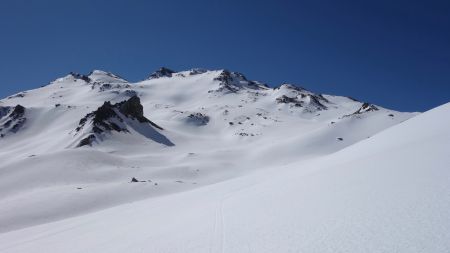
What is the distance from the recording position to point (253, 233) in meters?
9.35

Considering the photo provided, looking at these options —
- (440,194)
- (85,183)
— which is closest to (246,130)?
(85,183)

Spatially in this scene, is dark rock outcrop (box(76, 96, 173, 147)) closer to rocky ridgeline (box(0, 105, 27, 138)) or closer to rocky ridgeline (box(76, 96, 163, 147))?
rocky ridgeline (box(76, 96, 163, 147))

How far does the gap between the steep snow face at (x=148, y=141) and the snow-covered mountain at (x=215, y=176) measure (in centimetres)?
31

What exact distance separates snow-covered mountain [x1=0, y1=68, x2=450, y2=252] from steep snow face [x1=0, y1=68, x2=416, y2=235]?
0.31m

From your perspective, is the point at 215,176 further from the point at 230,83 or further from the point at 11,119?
the point at 230,83

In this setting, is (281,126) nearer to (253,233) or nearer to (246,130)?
(246,130)

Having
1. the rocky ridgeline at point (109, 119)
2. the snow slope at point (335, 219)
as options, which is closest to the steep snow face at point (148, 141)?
the rocky ridgeline at point (109, 119)

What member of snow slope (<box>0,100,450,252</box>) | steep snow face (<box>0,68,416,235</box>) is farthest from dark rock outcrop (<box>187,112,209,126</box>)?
snow slope (<box>0,100,450,252</box>)

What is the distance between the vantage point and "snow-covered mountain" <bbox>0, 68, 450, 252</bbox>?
8672mm

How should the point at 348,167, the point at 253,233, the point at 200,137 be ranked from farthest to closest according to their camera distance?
1. the point at 200,137
2. the point at 348,167
3. the point at 253,233

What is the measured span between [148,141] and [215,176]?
107 ft

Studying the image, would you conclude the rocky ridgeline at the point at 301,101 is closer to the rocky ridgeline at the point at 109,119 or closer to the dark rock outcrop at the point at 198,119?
the dark rock outcrop at the point at 198,119

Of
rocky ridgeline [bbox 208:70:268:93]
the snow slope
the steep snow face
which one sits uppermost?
rocky ridgeline [bbox 208:70:268:93]

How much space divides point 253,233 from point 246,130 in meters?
91.7
